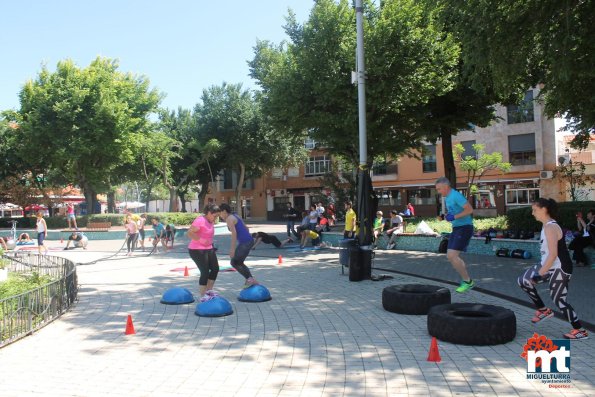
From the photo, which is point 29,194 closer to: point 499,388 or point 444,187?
point 444,187

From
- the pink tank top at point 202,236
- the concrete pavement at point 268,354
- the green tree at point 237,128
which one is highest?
the green tree at point 237,128

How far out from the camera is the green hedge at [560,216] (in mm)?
15359

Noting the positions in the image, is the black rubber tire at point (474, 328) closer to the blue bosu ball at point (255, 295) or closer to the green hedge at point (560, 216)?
A: the blue bosu ball at point (255, 295)

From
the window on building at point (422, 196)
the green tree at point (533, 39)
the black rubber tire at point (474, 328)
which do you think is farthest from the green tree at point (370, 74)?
the window on building at point (422, 196)

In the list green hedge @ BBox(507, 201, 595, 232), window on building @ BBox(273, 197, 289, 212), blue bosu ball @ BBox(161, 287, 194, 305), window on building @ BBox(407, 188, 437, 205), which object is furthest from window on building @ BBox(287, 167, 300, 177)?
blue bosu ball @ BBox(161, 287, 194, 305)

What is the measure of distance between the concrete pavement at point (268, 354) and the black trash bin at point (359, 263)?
143 centimetres

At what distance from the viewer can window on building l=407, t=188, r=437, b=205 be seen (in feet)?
142

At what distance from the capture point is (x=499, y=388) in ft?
14.0

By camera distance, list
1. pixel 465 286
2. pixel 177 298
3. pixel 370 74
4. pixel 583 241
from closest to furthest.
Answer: pixel 465 286 → pixel 177 298 → pixel 583 241 → pixel 370 74

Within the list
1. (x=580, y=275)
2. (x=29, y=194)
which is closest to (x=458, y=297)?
(x=580, y=275)

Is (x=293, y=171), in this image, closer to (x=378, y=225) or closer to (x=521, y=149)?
(x=521, y=149)

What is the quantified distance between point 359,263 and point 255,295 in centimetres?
305

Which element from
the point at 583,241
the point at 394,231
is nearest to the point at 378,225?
the point at 394,231

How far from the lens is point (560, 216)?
15.7m
